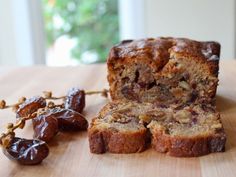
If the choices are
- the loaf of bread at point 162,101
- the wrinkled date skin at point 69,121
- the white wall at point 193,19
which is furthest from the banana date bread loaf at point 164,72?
the white wall at point 193,19

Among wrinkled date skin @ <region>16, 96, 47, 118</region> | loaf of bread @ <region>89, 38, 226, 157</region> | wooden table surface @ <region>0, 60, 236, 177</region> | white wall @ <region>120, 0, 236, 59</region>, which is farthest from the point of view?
white wall @ <region>120, 0, 236, 59</region>

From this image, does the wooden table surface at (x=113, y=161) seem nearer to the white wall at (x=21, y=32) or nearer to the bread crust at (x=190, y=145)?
the bread crust at (x=190, y=145)

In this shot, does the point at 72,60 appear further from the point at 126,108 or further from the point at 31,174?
the point at 31,174

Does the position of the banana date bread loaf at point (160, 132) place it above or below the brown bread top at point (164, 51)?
below

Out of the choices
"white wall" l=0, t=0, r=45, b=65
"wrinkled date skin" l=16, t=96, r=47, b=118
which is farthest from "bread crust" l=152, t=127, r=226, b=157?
"white wall" l=0, t=0, r=45, b=65

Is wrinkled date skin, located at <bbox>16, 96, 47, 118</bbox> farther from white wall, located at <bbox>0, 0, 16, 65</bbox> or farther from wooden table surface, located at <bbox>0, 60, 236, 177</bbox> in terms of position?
white wall, located at <bbox>0, 0, 16, 65</bbox>

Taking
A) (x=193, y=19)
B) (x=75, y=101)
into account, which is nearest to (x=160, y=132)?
(x=75, y=101)
